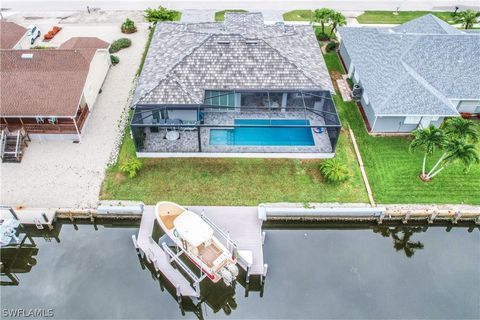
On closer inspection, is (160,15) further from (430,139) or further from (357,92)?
(430,139)

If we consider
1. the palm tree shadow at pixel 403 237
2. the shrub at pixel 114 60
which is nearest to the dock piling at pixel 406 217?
the palm tree shadow at pixel 403 237

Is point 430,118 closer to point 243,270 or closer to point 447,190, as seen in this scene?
point 447,190

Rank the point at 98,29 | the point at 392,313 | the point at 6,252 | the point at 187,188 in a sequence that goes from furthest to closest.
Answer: the point at 98,29 → the point at 187,188 → the point at 6,252 → the point at 392,313

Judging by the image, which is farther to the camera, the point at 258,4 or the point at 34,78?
the point at 258,4

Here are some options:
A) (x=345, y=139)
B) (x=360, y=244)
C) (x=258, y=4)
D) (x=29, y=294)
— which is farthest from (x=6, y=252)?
(x=258, y=4)

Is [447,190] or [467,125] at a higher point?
[467,125]

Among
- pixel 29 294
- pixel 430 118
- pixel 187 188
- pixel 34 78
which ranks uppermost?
pixel 34 78

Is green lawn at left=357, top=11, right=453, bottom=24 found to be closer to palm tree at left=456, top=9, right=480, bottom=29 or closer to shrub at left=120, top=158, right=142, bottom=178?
palm tree at left=456, top=9, right=480, bottom=29

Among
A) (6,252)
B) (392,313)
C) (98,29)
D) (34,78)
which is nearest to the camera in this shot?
(392,313)
